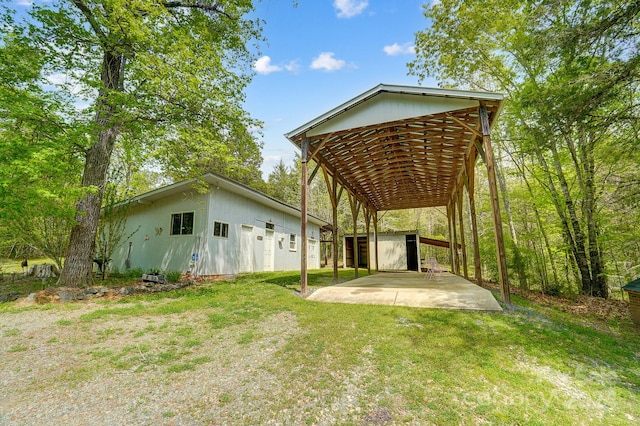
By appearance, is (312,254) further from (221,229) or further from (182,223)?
(182,223)

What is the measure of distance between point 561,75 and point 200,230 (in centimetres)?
1144

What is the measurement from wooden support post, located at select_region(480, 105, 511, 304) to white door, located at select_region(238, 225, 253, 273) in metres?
9.12

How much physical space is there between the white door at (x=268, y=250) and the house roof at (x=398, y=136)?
4.88 metres

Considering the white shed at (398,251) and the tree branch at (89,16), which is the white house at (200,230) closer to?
the tree branch at (89,16)

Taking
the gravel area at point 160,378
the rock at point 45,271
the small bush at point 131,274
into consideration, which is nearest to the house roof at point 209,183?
the small bush at point 131,274

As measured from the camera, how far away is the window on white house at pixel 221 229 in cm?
991

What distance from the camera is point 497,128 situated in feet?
35.4

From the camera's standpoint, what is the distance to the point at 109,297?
19.3ft

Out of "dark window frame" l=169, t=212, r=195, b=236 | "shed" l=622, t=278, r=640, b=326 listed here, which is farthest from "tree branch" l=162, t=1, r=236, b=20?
"shed" l=622, t=278, r=640, b=326

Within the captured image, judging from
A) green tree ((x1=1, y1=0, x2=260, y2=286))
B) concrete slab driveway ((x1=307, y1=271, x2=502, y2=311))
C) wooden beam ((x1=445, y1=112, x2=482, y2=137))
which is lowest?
concrete slab driveway ((x1=307, y1=271, x2=502, y2=311))

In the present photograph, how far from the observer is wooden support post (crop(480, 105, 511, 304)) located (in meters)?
4.89

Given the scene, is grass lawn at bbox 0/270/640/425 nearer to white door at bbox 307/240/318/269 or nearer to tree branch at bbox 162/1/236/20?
tree branch at bbox 162/1/236/20

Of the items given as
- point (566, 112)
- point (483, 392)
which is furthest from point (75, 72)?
point (566, 112)

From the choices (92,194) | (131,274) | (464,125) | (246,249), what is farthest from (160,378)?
(246,249)
